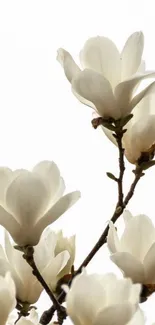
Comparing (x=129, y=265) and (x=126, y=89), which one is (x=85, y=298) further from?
(x=126, y=89)

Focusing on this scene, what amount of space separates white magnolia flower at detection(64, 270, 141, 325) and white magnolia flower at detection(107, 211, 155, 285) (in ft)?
0.21

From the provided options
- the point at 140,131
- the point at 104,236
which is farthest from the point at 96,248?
the point at 140,131

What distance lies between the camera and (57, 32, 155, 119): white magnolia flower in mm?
640

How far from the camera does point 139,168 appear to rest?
696mm

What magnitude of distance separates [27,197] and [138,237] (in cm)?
10

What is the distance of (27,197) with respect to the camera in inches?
23.3

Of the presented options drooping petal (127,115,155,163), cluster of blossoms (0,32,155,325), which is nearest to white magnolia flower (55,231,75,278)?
cluster of blossoms (0,32,155,325)

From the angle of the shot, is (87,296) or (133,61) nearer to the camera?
(87,296)

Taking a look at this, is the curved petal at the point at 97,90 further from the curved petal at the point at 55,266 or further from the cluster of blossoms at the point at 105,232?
the curved petal at the point at 55,266

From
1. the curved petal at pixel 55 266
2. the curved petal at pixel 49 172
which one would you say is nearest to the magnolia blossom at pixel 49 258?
the curved petal at pixel 55 266

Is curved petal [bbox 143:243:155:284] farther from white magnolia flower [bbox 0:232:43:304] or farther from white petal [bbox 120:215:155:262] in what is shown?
white magnolia flower [bbox 0:232:43:304]

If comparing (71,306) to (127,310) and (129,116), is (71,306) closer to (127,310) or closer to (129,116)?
(127,310)

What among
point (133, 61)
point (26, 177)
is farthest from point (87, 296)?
point (133, 61)

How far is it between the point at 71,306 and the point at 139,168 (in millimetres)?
206
